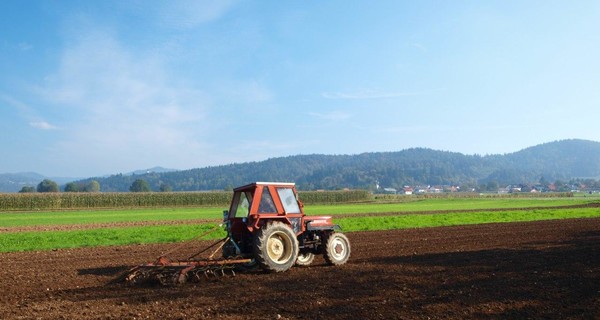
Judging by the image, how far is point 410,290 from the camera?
374 inches

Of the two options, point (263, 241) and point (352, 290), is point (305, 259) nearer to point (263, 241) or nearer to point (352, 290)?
point (263, 241)

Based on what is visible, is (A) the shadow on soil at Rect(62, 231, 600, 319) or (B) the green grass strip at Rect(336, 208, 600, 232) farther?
(B) the green grass strip at Rect(336, 208, 600, 232)

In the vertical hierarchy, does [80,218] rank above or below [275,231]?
below

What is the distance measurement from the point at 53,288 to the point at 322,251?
18.8ft

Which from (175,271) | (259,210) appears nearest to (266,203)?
(259,210)

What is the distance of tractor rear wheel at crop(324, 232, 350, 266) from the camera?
1283 cm

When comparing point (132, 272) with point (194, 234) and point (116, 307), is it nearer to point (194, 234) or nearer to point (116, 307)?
point (116, 307)

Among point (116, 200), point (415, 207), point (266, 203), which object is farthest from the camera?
point (116, 200)

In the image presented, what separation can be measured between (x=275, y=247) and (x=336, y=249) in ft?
6.30

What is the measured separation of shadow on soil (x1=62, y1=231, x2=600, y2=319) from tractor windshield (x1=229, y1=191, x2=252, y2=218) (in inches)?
54.8

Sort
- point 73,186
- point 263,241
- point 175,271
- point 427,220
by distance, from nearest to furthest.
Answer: point 175,271 < point 263,241 < point 427,220 < point 73,186

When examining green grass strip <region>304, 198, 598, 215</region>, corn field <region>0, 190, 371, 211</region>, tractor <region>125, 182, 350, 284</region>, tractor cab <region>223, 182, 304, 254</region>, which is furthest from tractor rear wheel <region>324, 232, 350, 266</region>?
corn field <region>0, 190, 371, 211</region>

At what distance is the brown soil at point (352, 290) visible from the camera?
802 centimetres

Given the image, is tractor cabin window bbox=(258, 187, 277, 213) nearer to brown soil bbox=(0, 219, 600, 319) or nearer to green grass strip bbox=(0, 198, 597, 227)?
brown soil bbox=(0, 219, 600, 319)
